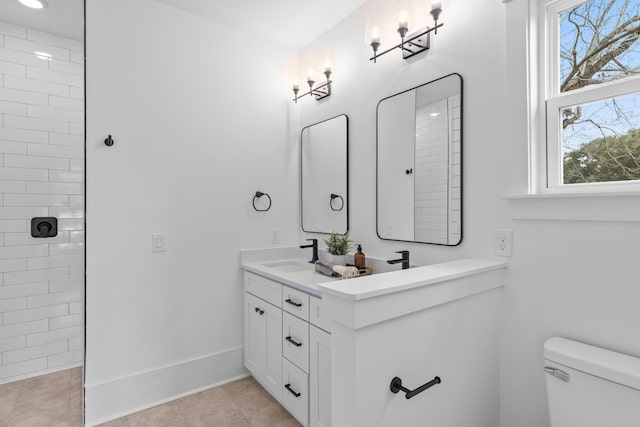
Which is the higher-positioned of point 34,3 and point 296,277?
point 34,3

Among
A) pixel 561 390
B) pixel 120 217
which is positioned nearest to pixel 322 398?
pixel 561 390

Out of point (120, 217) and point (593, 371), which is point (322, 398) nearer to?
point (593, 371)

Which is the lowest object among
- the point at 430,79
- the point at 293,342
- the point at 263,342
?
the point at 263,342

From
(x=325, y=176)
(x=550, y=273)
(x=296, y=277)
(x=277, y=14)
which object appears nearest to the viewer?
(x=550, y=273)

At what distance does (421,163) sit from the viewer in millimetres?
1901

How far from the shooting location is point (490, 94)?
1.60m

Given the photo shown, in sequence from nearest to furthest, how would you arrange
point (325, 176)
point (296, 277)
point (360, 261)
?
point (296, 277) → point (360, 261) → point (325, 176)

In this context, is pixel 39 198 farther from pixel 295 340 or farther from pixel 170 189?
pixel 295 340

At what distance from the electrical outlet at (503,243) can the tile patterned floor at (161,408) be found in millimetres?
1502

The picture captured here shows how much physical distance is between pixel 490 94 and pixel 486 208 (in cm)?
55

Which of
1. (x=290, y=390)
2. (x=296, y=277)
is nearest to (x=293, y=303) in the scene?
(x=296, y=277)

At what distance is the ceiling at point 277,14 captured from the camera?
88.6 inches

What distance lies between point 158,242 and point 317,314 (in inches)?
48.8

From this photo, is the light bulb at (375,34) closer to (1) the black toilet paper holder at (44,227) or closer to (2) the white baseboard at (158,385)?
Answer: (2) the white baseboard at (158,385)
